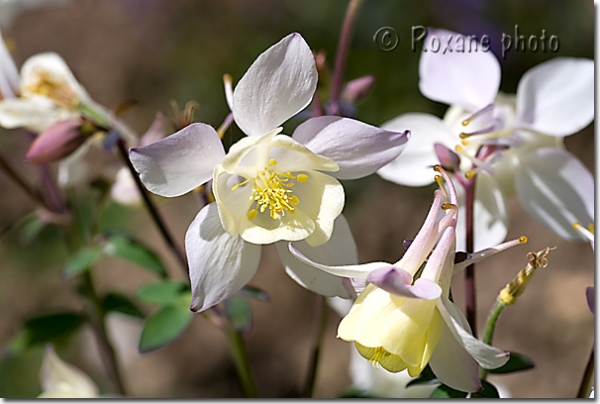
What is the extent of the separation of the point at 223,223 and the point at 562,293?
1.68m

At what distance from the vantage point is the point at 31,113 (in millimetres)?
798

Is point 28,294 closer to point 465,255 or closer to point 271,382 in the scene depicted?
point 271,382

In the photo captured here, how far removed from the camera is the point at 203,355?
213 centimetres

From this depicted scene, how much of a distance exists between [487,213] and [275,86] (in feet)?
1.08

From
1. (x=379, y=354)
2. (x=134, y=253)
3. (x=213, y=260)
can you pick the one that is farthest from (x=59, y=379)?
(x=379, y=354)

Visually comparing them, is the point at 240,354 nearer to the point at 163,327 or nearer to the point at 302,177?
the point at 163,327

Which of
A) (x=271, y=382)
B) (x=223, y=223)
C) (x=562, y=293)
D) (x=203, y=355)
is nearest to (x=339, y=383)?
(x=271, y=382)

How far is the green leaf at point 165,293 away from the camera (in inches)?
31.7

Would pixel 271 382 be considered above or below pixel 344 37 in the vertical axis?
below

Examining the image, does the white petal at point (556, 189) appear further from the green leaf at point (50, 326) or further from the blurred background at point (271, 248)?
the blurred background at point (271, 248)

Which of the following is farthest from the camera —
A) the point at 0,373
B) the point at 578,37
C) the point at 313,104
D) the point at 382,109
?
the point at 382,109

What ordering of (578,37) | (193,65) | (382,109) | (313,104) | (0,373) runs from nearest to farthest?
1. (313,104)
2. (0,373)
3. (578,37)
4. (382,109)
5. (193,65)

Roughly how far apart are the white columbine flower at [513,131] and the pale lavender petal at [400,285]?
0.81 ft

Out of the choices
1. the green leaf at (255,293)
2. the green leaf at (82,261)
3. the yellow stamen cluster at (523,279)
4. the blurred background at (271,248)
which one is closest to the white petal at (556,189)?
the yellow stamen cluster at (523,279)
